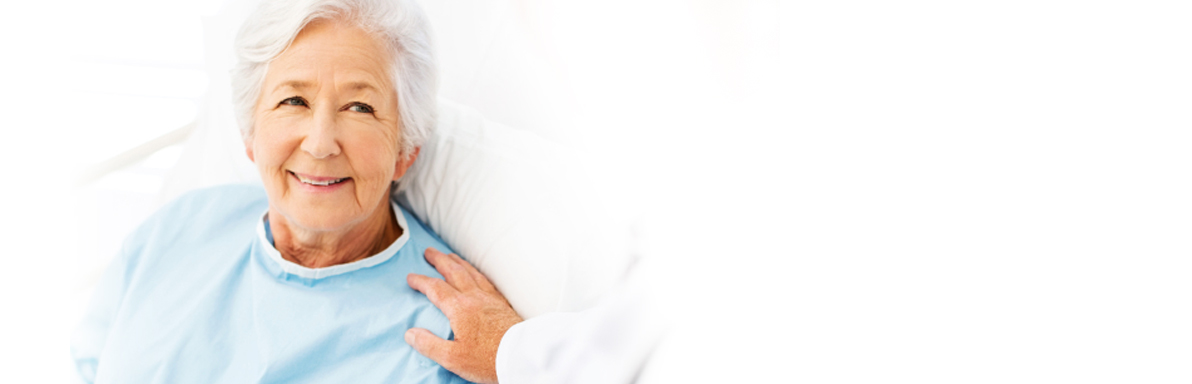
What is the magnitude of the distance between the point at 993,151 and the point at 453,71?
71 cm

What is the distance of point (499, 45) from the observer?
867 mm

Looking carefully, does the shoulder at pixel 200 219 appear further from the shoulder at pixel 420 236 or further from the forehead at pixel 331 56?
the forehead at pixel 331 56

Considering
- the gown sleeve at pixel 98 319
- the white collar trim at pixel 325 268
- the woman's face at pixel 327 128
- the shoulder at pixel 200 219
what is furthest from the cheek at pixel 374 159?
the gown sleeve at pixel 98 319

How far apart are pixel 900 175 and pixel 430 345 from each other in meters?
0.58

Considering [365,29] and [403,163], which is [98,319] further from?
[365,29]

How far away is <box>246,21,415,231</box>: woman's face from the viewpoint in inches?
31.9

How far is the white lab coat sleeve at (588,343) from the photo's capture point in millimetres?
638

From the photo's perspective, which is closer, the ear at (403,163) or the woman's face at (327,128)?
the woman's face at (327,128)

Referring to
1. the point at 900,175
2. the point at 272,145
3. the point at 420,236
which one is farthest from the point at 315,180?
the point at 900,175

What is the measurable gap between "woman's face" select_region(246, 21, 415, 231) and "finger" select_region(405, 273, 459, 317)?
0.11 meters

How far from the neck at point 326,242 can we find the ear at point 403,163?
0.15 feet

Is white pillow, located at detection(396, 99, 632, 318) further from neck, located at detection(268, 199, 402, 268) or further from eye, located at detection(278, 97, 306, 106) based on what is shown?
eye, located at detection(278, 97, 306, 106)

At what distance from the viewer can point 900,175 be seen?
0.54 meters

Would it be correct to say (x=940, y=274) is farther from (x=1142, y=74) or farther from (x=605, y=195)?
(x=605, y=195)
